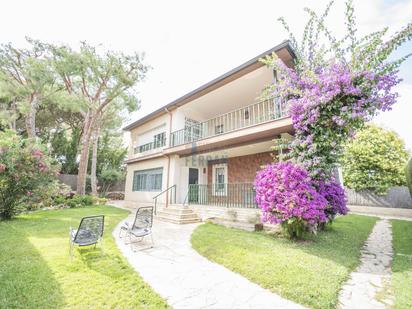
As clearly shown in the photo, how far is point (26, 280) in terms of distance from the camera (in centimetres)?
325

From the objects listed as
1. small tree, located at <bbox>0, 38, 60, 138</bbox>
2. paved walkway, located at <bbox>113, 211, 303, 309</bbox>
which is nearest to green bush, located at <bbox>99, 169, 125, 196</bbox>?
small tree, located at <bbox>0, 38, 60, 138</bbox>

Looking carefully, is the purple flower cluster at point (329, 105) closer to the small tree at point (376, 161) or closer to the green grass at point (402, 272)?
the green grass at point (402, 272)

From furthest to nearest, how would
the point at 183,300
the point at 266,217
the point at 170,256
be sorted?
the point at 266,217, the point at 170,256, the point at 183,300

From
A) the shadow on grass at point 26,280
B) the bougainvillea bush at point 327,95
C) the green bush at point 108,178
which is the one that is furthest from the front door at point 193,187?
the green bush at point 108,178

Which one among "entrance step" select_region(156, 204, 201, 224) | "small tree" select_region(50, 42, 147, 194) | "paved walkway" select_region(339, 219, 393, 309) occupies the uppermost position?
"small tree" select_region(50, 42, 147, 194)

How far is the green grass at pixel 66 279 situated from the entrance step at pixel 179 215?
3.98 metres

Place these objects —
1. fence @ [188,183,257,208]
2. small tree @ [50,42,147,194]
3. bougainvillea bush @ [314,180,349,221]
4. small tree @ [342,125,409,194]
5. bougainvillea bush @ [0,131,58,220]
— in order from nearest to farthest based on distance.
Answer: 1. bougainvillea bush @ [314,180,349,221]
2. bougainvillea bush @ [0,131,58,220]
3. fence @ [188,183,257,208]
4. small tree @ [50,42,147,194]
5. small tree @ [342,125,409,194]

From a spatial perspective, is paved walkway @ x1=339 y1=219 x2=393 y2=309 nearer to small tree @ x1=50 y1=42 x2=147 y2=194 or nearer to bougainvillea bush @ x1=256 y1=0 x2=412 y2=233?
bougainvillea bush @ x1=256 y1=0 x2=412 y2=233

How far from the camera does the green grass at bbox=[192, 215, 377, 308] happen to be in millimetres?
3049

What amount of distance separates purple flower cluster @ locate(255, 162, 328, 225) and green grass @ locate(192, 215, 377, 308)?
29.0 inches

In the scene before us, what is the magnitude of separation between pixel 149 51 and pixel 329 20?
491 inches

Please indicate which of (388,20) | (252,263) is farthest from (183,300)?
(388,20)

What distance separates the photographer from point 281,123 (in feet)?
23.1

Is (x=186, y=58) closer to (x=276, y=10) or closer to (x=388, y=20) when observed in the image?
(x=276, y=10)
